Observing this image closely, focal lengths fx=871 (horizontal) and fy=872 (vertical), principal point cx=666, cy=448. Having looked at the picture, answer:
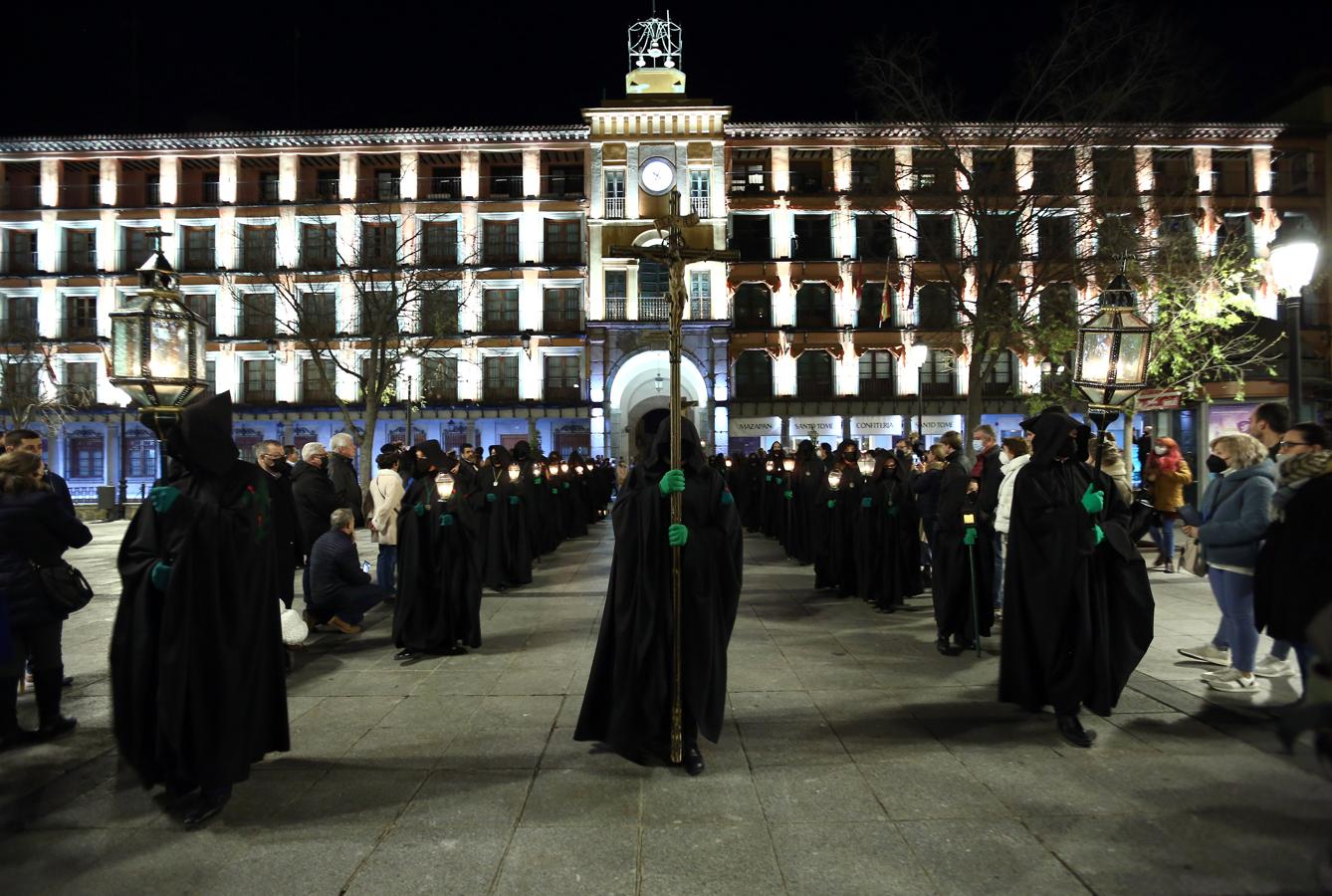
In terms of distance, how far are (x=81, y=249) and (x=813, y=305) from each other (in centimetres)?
3826

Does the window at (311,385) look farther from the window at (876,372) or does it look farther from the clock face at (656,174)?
the window at (876,372)

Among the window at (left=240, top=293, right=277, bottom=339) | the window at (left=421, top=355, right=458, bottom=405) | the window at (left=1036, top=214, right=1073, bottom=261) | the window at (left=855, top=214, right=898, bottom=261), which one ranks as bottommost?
the window at (left=421, top=355, right=458, bottom=405)

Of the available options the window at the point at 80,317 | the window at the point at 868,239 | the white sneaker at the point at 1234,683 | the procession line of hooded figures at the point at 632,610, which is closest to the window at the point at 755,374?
the window at the point at 868,239

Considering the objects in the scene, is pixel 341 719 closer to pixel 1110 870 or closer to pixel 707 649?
pixel 707 649

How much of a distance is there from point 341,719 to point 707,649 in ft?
9.18

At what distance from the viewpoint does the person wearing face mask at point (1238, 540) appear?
6566mm

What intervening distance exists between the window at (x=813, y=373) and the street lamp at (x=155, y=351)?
38869 mm

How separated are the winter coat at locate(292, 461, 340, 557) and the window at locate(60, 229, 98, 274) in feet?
147

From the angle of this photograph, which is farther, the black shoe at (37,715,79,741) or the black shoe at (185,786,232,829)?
the black shoe at (37,715,79,741)

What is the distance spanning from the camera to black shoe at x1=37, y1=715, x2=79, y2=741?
19.2 feet

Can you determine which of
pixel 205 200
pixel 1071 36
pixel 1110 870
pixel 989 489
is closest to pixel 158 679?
pixel 1110 870

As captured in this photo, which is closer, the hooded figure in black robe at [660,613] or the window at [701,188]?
the hooded figure in black robe at [660,613]

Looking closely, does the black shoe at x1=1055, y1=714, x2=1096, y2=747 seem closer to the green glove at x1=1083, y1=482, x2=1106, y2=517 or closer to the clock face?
the green glove at x1=1083, y1=482, x2=1106, y2=517

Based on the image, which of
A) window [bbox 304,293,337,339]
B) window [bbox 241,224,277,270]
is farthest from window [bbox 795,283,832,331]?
window [bbox 241,224,277,270]
